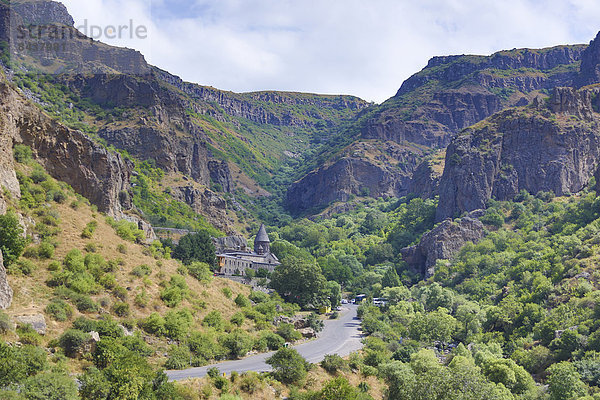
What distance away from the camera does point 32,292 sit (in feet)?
120

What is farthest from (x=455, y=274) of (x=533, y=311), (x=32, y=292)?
(x=32, y=292)

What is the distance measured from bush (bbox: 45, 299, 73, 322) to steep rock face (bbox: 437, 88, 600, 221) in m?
97.5

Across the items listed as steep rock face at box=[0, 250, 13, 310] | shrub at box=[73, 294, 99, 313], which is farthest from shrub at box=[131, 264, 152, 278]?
steep rock face at box=[0, 250, 13, 310]

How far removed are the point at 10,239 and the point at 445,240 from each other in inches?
3203

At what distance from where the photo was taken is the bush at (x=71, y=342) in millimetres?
32156

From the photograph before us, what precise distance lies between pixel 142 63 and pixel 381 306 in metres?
136

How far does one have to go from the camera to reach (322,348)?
51.7 meters

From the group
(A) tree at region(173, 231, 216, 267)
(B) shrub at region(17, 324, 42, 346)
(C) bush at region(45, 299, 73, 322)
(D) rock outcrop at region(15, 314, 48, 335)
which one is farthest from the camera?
(A) tree at region(173, 231, 216, 267)

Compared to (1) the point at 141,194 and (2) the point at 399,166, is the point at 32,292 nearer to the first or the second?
(1) the point at 141,194

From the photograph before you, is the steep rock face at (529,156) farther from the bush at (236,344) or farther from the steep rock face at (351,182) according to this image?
the bush at (236,344)

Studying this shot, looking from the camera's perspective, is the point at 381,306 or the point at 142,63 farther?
the point at 142,63

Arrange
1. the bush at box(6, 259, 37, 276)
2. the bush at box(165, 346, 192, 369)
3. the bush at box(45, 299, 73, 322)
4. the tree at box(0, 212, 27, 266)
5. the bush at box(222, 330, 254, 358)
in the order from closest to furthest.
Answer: the bush at box(45, 299, 73, 322)
the tree at box(0, 212, 27, 266)
the bush at box(165, 346, 192, 369)
the bush at box(6, 259, 37, 276)
the bush at box(222, 330, 254, 358)

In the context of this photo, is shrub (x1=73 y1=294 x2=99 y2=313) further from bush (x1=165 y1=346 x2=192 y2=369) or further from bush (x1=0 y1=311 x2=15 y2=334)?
bush (x1=0 y1=311 x2=15 y2=334)

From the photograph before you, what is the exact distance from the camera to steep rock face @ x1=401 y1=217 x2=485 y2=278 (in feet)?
337
